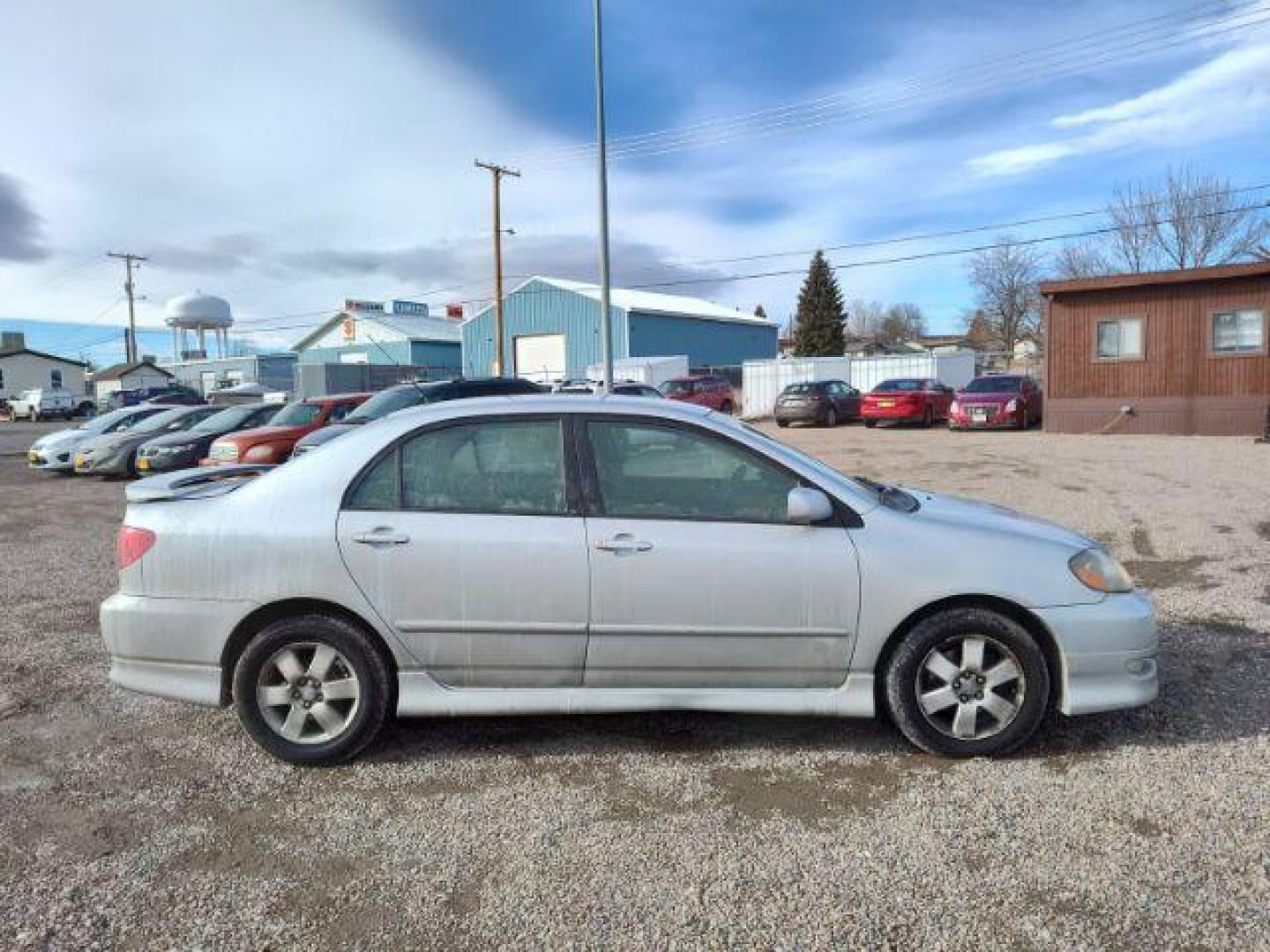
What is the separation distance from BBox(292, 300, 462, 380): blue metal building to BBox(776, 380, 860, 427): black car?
101ft

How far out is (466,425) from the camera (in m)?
3.95

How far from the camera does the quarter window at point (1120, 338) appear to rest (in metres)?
19.6

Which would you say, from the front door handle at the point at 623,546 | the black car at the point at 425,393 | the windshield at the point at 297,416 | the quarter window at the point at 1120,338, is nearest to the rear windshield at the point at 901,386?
the quarter window at the point at 1120,338

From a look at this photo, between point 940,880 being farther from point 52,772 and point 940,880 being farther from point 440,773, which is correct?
point 52,772

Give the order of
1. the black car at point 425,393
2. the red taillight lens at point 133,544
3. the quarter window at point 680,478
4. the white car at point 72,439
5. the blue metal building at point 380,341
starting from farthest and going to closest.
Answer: the blue metal building at point 380,341 < the white car at point 72,439 < the black car at point 425,393 < the red taillight lens at point 133,544 < the quarter window at point 680,478

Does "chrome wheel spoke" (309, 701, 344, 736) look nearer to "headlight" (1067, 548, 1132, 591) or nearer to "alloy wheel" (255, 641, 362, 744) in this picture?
"alloy wheel" (255, 641, 362, 744)

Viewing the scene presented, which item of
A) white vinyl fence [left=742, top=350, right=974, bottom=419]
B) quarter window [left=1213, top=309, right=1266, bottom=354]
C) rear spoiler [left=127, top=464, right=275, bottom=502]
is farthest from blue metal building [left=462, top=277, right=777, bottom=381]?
rear spoiler [left=127, top=464, right=275, bottom=502]

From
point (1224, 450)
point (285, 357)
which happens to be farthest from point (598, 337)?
point (1224, 450)

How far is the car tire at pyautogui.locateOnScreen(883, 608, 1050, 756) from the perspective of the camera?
3676 mm

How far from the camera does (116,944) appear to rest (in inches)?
104

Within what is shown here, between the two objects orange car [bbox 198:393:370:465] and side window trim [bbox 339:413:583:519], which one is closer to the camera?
side window trim [bbox 339:413:583:519]

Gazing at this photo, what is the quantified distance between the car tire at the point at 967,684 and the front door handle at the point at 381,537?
2.14 m

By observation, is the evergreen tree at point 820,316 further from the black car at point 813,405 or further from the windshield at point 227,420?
the windshield at point 227,420

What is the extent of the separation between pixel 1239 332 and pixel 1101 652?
62.0 ft
